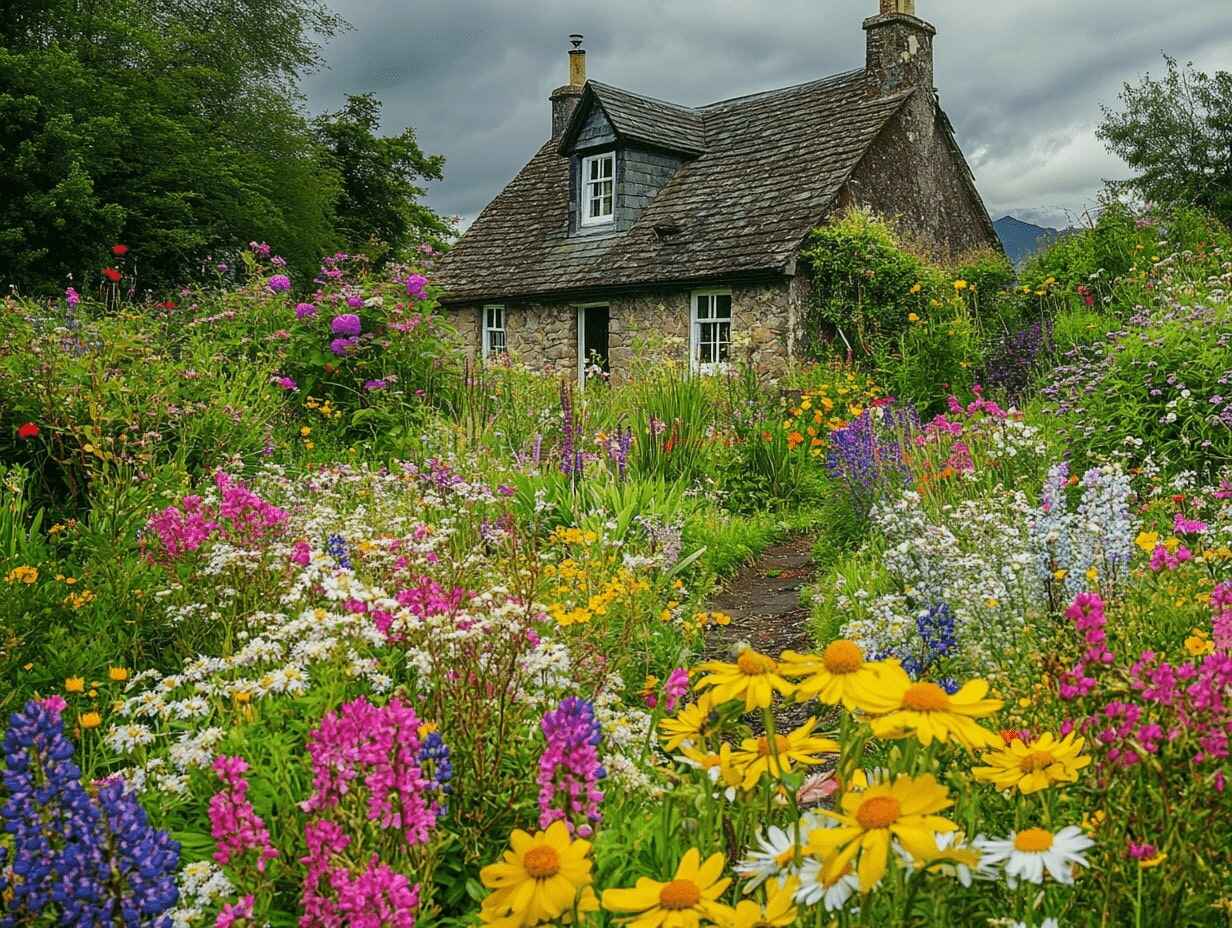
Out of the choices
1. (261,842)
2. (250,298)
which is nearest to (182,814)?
(261,842)

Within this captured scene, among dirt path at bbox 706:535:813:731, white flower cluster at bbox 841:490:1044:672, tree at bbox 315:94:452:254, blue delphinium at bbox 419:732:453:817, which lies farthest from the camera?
tree at bbox 315:94:452:254

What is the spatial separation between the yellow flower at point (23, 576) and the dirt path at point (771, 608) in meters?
2.72

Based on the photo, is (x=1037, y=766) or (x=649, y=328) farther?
(x=649, y=328)

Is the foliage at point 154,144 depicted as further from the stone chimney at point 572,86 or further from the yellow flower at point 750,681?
the yellow flower at point 750,681

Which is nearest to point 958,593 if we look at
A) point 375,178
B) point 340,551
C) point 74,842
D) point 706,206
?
point 340,551

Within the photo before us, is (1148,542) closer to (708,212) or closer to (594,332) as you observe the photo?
(708,212)

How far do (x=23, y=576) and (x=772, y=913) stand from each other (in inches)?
124

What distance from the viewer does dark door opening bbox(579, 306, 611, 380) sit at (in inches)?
692

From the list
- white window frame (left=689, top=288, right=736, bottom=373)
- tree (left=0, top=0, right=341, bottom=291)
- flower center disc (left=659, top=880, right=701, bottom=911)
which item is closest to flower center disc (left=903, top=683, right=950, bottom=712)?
flower center disc (left=659, top=880, right=701, bottom=911)

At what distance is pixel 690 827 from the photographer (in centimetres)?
173

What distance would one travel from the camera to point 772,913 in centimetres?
135

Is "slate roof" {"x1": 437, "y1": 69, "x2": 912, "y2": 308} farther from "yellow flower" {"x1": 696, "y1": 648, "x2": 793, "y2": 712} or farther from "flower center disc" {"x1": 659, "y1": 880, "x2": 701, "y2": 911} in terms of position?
"flower center disc" {"x1": 659, "y1": 880, "x2": 701, "y2": 911}

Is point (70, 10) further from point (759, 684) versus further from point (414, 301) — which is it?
point (759, 684)

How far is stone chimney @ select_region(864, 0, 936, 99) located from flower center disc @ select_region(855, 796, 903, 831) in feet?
56.5
